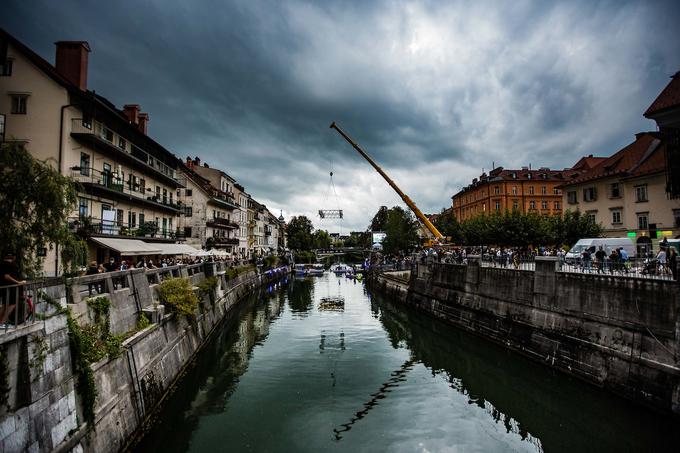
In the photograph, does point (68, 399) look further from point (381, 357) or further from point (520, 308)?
point (520, 308)

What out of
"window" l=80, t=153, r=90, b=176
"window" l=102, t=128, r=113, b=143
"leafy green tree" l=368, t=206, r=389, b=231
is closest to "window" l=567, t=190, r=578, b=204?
"window" l=102, t=128, r=113, b=143

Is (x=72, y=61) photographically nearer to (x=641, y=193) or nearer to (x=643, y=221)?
(x=641, y=193)

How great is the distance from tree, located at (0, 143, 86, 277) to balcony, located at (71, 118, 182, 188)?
18.7 m

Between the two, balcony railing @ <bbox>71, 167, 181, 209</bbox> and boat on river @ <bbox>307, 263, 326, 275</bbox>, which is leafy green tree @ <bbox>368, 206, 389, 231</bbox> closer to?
boat on river @ <bbox>307, 263, 326, 275</bbox>

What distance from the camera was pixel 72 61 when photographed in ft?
84.4

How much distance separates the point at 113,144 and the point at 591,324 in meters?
30.3

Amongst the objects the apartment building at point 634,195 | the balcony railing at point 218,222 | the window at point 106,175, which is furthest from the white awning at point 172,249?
the apartment building at point 634,195

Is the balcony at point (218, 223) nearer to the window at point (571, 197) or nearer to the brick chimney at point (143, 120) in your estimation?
the brick chimney at point (143, 120)

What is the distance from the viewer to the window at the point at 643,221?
113ft

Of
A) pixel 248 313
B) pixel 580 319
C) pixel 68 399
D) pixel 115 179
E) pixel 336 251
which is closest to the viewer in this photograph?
pixel 68 399

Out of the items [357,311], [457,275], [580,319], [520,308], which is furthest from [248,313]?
[580,319]

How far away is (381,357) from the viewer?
69.7 feet

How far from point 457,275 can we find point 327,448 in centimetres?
2086

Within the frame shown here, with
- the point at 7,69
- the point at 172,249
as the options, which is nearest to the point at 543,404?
the point at 172,249
